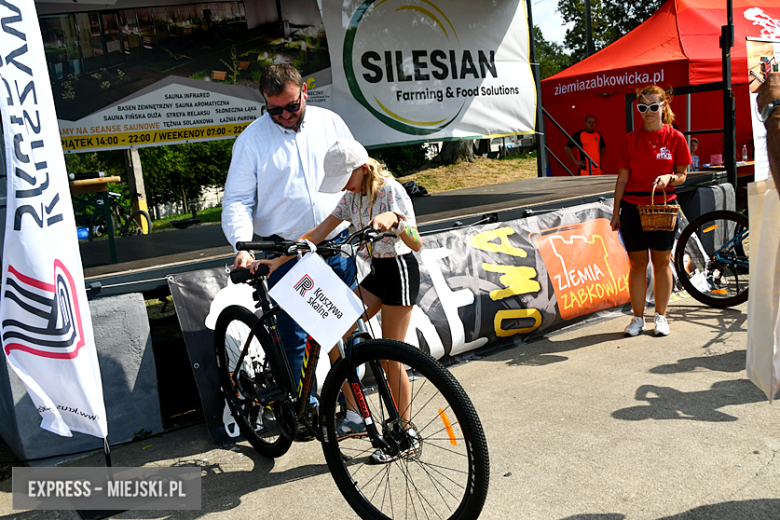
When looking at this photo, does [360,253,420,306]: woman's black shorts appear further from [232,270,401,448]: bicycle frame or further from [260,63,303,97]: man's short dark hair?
[260,63,303,97]: man's short dark hair

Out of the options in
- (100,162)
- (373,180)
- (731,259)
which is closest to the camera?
(373,180)

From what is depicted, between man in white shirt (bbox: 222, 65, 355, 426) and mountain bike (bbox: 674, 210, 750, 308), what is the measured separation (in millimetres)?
3949

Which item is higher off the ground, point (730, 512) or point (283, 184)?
point (283, 184)

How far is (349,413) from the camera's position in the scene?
2.94m

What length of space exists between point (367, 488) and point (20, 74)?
2438mm

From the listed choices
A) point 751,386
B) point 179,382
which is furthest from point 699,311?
point 179,382

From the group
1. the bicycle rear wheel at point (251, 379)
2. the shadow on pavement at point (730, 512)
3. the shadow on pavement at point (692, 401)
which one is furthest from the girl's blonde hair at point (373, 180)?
the shadow on pavement at point (692, 401)

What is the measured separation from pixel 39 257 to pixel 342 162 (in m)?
1.40

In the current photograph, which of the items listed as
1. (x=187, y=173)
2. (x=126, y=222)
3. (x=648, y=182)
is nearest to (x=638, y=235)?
(x=648, y=182)

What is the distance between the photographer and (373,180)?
305 cm

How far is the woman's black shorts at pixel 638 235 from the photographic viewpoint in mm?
5133

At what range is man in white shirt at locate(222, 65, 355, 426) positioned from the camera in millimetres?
3422

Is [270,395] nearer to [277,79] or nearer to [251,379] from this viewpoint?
[251,379]

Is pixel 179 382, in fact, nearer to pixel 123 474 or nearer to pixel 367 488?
pixel 123 474
